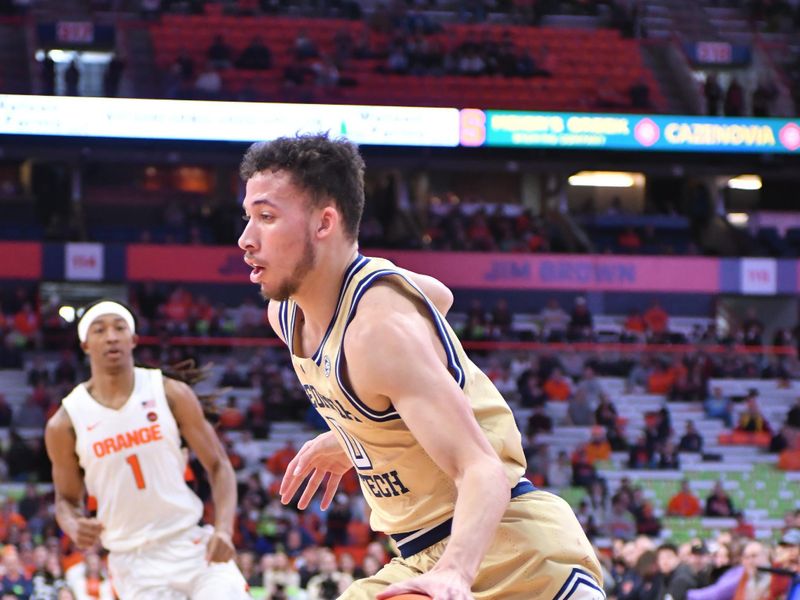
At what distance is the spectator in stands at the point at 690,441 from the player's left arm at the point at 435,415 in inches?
617

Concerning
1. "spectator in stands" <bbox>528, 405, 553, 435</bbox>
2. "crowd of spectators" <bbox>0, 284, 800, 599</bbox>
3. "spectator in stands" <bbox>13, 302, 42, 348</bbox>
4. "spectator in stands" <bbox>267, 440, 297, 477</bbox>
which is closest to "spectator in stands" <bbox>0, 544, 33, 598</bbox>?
"crowd of spectators" <bbox>0, 284, 800, 599</bbox>

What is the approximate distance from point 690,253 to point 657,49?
537 centimetres

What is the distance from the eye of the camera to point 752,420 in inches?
742

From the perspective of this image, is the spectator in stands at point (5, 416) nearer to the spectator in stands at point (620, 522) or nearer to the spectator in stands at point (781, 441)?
the spectator in stands at point (620, 522)

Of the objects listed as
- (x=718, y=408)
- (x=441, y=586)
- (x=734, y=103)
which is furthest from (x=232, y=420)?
(x=441, y=586)

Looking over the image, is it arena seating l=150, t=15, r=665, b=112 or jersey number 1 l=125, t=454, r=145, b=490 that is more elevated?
arena seating l=150, t=15, r=665, b=112

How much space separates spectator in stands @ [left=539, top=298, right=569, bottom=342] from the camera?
68.6 feet

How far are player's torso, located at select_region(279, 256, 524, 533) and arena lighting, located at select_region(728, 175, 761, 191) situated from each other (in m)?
25.4

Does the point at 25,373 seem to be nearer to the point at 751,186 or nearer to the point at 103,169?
the point at 103,169

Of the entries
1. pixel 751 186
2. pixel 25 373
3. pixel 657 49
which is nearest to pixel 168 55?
pixel 25 373

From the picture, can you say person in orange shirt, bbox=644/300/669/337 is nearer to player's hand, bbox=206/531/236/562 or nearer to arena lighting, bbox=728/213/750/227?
arena lighting, bbox=728/213/750/227

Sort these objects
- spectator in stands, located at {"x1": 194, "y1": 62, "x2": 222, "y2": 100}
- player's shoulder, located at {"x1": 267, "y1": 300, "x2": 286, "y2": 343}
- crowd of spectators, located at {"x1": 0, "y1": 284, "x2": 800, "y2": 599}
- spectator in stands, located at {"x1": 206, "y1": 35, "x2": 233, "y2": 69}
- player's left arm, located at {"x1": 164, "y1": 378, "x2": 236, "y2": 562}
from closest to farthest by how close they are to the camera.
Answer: player's shoulder, located at {"x1": 267, "y1": 300, "x2": 286, "y2": 343} < player's left arm, located at {"x1": 164, "y1": 378, "x2": 236, "y2": 562} < crowd of spectators, located at {"x1": 0, "y1": 284, "x2": 800, "y2": 599} < spectator in stands, located at {"x1": 194, "y1": 62, "x2": 222, "y2": 100} < spectator in stands, located at {"x1": 206, "y1": 35, "x2": 233, "y2": 69}

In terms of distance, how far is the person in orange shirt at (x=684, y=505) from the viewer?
52.6ft

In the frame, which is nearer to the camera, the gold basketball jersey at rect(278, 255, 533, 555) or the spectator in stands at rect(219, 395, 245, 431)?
the gold basketball jersey at rect(278, 255, 533, 555)
